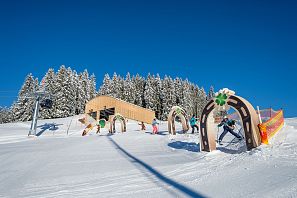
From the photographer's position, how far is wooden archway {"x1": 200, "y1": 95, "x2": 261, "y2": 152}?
9.21 metres

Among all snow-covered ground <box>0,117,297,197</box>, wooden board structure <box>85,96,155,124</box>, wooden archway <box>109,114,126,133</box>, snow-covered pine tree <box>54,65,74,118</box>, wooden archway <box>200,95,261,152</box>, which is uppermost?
snow-covered pine tree <box>54,65,74,118</box>

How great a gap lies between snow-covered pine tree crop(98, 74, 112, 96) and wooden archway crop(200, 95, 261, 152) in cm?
5759

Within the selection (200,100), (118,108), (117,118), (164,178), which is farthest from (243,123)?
(200,100)

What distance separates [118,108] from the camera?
4391 centimetres

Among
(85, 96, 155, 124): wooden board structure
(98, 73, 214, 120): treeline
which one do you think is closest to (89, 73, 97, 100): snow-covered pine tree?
(98, 73, 214, 120): treeline

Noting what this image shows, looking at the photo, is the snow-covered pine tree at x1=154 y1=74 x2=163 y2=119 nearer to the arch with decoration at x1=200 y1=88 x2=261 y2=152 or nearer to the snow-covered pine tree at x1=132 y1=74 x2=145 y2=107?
the snow-covered pine tree at x1=132 y1=74 x2=145 y2=107

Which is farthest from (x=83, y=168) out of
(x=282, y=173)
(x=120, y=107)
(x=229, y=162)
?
(x=120, y=107)

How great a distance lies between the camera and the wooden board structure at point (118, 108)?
A: 145 feet

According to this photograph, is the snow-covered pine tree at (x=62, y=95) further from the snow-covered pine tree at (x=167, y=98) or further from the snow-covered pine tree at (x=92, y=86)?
the snow-covered pine tree at (x=167, y=98)

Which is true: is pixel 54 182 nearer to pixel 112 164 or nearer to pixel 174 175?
pixel 112 164

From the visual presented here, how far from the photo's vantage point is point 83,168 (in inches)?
340

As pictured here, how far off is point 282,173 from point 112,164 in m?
5.64

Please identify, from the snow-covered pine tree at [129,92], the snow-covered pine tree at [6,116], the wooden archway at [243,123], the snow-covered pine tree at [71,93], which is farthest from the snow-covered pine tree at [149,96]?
the wooden archway at [243,123]

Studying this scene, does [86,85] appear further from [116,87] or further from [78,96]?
[116,87]
